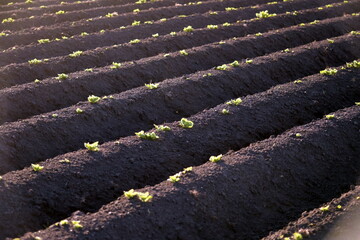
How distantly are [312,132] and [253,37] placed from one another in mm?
7961

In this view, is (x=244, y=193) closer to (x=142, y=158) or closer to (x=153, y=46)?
(x=142, y=158)

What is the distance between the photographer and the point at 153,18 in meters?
22.2

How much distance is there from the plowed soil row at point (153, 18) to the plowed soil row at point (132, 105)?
5.31 meters

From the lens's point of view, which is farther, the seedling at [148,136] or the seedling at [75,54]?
the seedling at [75,54]

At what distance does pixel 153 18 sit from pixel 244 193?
14.6 meters

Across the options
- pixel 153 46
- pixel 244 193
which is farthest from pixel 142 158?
pixel 153 46

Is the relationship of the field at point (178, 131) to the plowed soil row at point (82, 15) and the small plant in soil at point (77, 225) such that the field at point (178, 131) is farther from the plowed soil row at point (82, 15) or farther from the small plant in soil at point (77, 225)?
the plowed soil row at point (82, 15)

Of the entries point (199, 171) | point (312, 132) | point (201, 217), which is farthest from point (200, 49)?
point (201, 217)

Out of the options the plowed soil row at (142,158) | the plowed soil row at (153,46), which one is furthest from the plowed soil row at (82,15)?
the plowed soil row at (142,158)

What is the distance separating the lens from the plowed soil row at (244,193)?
7879 mm

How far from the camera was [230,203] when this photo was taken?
28.7ft

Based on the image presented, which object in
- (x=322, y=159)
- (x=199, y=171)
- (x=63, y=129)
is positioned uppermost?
(x=63, y=129)

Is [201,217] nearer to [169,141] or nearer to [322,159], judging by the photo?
[169,141]

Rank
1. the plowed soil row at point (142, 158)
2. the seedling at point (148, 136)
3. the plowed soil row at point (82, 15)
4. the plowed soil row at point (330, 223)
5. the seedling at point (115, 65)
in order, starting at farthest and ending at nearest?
the plowed soil row at point (82, 15) < the seedling at point (115, 65) < the seedling at point (148, 136) < the plowed soil row at point (142, 158) < the plowed soil row at point (330, 223)
